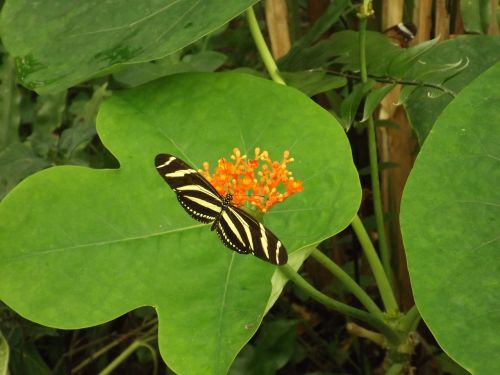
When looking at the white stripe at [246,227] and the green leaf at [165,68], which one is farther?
the green leaf at [165,68]

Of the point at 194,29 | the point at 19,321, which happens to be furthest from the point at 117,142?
the point at 19,321

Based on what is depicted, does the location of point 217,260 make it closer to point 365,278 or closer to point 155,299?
point 155,299

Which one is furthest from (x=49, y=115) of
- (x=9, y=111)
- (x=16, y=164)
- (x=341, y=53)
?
(x=341, y=53)

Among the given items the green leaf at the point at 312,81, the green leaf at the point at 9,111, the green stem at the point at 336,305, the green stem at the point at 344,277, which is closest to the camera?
the green stem at the point at 336,305

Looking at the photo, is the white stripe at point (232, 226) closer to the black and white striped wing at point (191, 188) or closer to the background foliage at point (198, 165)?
the black and white striped wing at point (191, 188)

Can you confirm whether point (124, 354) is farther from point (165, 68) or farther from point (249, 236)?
point (249, 236)

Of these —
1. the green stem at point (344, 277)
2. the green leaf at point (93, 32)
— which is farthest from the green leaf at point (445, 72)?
the green leaf at point (93, 32)
